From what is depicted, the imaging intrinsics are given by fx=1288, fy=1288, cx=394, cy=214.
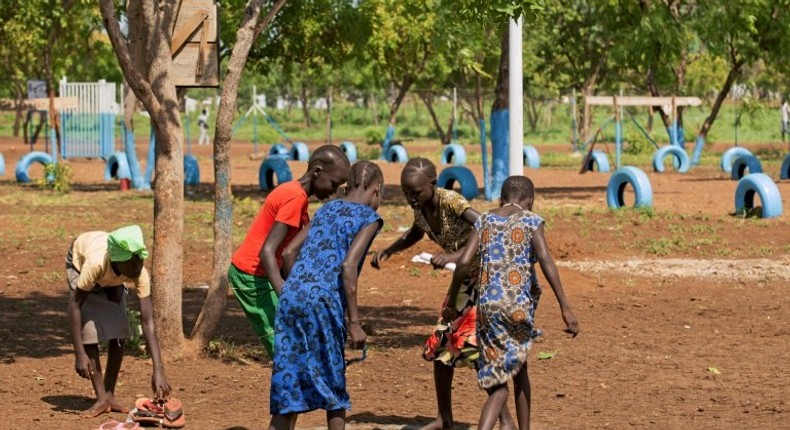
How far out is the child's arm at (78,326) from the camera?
6.66 metres

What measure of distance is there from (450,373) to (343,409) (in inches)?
41.3

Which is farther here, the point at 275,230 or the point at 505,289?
the point at 275,230

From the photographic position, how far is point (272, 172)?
24.8 m

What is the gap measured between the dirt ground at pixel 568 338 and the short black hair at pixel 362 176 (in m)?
1.60

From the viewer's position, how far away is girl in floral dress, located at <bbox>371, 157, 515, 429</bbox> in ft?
20.7

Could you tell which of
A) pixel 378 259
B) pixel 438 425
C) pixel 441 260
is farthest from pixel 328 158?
pixel 438 425

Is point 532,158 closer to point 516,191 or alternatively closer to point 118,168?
point 118,168

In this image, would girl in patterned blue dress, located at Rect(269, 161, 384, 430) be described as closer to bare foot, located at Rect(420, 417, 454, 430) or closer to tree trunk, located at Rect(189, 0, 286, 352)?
bare foot, located at Rect(420, 417, 454, 430)

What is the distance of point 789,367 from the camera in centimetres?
830

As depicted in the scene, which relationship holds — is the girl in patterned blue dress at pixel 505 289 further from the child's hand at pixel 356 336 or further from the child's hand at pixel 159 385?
the child's hand at pixel 159 385

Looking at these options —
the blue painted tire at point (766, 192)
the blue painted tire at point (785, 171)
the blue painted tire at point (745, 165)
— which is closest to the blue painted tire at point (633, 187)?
the blue painted tire at point (766, 192)

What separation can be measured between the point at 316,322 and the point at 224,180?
10.6ft

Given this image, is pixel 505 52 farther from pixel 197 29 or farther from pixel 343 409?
pixel 343 409

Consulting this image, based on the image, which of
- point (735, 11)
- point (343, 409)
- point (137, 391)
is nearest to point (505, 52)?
point (735, 11)
